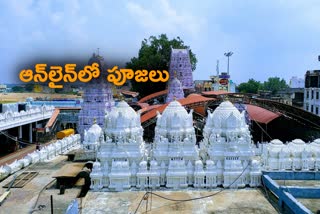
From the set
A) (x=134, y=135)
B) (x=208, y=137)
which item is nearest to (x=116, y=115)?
(x=134, y=135)

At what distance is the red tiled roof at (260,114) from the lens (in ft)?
90.7

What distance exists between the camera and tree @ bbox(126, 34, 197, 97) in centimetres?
5659

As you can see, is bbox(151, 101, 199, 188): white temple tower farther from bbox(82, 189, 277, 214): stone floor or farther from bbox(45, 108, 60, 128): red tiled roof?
bbox(45, 108, 60, 128): red tiled roof

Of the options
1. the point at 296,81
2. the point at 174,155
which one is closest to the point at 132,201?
the point at 174,155

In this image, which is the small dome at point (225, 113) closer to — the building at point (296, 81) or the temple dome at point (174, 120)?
the temple dome at point (174, 120)

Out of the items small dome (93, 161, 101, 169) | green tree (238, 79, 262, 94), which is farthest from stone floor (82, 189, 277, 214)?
green tree (238, 79, 262, 94)

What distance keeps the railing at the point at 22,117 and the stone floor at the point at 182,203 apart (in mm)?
19080

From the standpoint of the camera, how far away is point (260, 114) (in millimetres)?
29625

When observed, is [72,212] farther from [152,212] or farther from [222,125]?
[222,125]

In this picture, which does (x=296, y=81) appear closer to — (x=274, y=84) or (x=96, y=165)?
(x=274, y=84)

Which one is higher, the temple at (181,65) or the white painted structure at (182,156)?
the temple at (181,65)

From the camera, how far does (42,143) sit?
127 ft

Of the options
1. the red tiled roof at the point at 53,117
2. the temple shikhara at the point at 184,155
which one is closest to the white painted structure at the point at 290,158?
the temple shikhara at the point at 184,155

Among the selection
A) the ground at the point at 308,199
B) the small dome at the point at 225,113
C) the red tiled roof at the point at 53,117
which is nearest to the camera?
the ground at the point at 308,199
